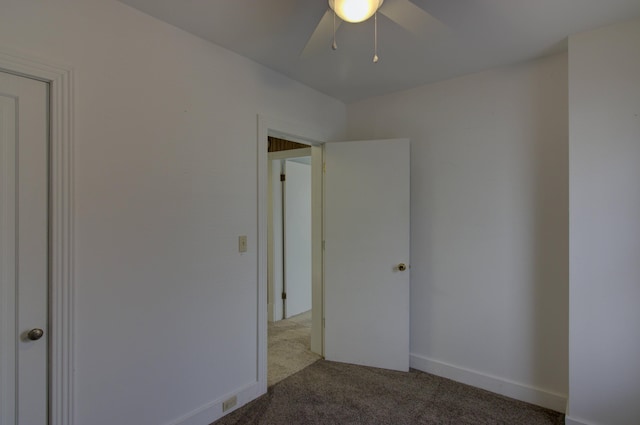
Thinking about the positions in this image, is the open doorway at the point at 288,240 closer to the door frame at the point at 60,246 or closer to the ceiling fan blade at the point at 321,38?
the ceiling fan blade at the point at 321,38

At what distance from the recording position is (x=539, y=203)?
232 cm

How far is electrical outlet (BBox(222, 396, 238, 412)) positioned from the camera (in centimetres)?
217

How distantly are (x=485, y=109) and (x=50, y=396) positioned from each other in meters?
3.14

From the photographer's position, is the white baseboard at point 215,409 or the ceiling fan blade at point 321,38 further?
the white baseboard at point 215,409

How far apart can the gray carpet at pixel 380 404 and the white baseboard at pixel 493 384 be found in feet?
0.16

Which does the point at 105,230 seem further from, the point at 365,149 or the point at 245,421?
the point at 365,149

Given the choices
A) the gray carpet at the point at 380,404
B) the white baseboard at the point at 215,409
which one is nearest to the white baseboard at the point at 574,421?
the gray carpet at the point at 380,404

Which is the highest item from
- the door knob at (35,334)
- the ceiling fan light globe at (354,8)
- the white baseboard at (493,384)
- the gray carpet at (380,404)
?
the ceiling fan light globe at (354,8)

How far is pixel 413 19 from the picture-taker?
1.82 m

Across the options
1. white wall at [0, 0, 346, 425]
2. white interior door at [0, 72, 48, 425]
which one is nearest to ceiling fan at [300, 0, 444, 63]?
white wall at [0, 0, 346, 425]

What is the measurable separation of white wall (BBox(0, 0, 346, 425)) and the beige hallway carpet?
1.58ft

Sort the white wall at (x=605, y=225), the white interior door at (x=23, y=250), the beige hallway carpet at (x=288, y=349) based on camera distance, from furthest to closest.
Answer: the beige hallway carpet at (x=288, y=349)
the white wall at (x=605, y=225)
the white interior door at (x=23, y=250)

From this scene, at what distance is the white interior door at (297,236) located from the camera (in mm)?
4219

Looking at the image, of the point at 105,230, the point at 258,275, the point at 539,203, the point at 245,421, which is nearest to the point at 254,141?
the point at 258,275
